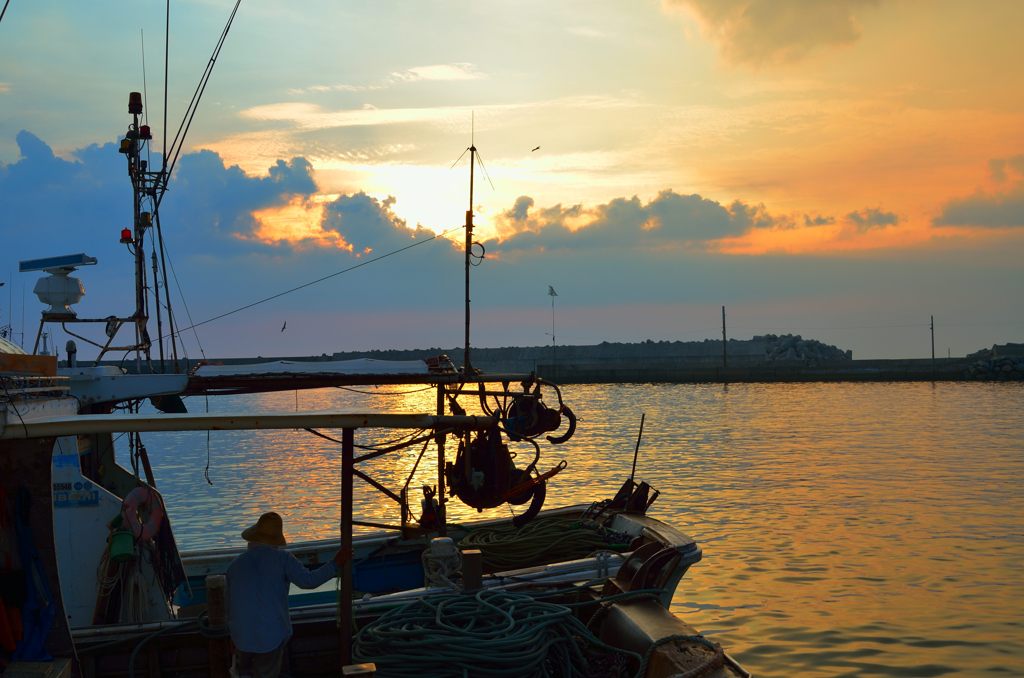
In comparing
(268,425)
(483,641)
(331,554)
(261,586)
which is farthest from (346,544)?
(331,554)

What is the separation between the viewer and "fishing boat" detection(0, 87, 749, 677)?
772 cm

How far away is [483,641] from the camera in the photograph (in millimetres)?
8305

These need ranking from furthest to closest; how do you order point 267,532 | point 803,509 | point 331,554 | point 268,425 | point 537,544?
1. point 803,509
2. point 331,554
3. point 537,544
4. point 268,425
5. point 267,532

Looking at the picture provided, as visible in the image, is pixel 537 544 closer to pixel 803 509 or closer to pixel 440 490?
pixel 440 490

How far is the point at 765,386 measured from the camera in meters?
119

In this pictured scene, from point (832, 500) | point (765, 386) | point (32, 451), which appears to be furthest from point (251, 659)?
point (765, 386)

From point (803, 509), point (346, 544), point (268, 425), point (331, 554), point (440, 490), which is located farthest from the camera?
point (803, 509)

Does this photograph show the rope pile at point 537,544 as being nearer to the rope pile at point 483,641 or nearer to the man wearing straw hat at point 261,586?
the rope pile at point 483,641

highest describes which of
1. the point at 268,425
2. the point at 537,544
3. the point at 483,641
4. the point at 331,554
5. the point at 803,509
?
the point at 268,425

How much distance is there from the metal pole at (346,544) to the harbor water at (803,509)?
4.39 m

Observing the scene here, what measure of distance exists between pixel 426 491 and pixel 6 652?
716 cm

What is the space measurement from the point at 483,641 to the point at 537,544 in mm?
5337

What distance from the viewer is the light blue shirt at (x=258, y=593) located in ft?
24.6

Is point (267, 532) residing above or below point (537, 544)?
above
